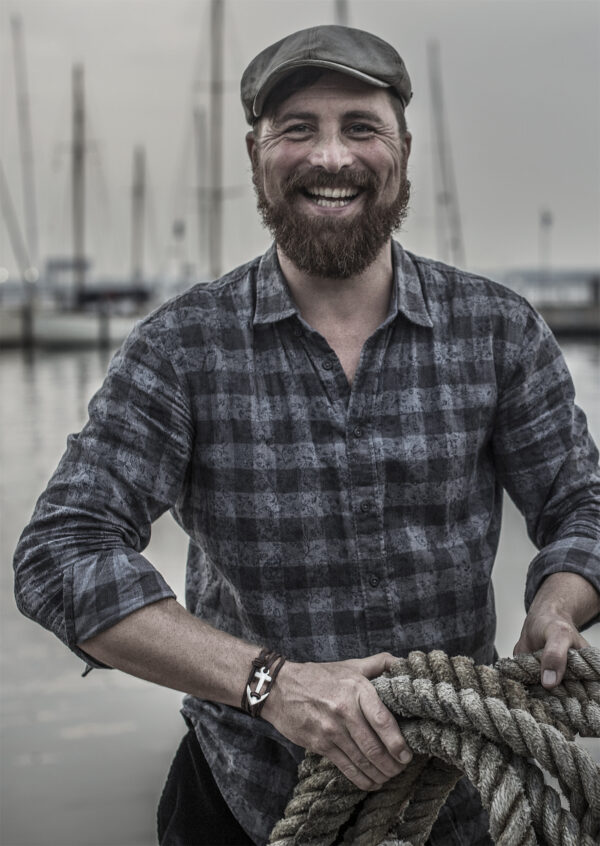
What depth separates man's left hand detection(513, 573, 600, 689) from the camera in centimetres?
140

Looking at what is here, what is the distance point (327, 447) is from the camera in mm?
1647

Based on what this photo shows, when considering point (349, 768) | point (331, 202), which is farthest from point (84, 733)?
point (331, 202)

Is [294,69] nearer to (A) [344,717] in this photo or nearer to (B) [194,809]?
(A) [344,717]

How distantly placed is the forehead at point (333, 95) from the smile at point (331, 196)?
0.44 ft

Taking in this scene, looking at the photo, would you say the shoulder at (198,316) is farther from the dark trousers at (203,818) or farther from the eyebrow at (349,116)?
the dark trousers at (203,818)

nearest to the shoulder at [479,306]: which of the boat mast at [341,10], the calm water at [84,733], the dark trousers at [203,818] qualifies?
the dark trousers at [203,818]

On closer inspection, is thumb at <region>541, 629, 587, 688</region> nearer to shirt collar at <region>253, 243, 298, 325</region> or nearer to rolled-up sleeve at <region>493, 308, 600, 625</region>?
rolled-up sleeve at <region>493, 308, 600, 625</region>

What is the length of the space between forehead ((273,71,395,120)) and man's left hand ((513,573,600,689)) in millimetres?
851

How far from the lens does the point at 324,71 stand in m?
1.69

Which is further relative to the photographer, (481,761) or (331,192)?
(331,192)

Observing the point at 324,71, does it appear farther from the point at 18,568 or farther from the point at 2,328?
the point at 2,328

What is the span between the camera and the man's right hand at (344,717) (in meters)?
1.34

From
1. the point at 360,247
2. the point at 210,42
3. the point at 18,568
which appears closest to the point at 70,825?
the point at 18,568

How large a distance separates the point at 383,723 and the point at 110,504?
518 mm
